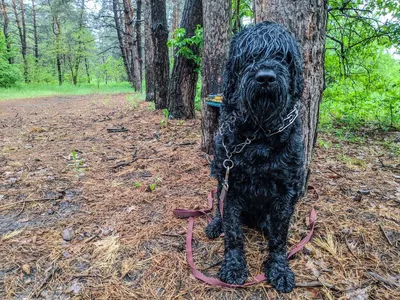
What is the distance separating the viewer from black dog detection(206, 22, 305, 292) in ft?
5.81

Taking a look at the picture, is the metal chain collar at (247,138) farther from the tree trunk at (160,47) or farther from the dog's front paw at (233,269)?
the tree trunk at (160,47)

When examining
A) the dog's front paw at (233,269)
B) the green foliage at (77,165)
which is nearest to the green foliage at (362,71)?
the dog's front paw at (233,269)

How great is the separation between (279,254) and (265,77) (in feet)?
4.76

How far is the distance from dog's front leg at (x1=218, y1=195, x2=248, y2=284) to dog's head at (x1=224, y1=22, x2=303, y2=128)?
2.40 ft

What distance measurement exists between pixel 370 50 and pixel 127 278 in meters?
6.32

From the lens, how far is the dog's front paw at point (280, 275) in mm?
2037

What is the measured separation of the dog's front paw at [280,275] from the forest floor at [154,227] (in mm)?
56

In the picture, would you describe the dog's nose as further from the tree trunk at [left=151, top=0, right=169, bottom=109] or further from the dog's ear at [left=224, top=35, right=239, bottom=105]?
the tree trunk at [left=151, top=0, right=169, bottom=109]

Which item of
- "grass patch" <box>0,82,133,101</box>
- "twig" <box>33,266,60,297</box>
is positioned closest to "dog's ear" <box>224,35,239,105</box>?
"twig" <box>33,266,60,297</box>

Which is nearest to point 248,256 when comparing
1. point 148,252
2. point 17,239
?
point 148,252

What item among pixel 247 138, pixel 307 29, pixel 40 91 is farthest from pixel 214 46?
pixel 40 91

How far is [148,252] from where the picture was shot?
2.46m

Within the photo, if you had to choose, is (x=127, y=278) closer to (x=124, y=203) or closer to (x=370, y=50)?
(x=124, y=203)

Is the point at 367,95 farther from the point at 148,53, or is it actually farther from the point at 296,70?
the point at 148,53
